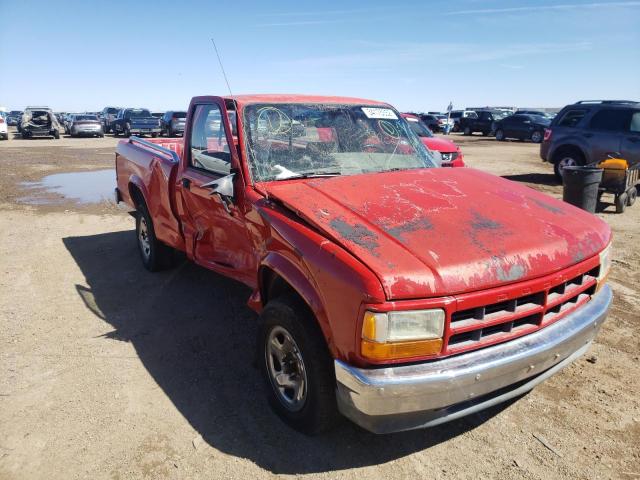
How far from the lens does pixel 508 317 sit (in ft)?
7.71

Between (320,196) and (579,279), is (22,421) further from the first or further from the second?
(579,279)

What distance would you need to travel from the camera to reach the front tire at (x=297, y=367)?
2494mm

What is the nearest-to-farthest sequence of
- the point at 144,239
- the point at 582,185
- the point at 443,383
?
1. the point at 443,383
2. the point at 144,239
3. the point at 582,185

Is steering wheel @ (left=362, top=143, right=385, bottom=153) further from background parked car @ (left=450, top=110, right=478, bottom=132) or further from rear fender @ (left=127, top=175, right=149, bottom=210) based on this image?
background parked car @ (left=450, top=110, right=478, bottom=132)

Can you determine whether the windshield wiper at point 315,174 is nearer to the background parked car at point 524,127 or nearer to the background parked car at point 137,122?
the background parked car at point 524,127

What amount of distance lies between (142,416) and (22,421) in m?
0.72

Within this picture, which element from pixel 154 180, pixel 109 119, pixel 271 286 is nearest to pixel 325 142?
pixel 271 286

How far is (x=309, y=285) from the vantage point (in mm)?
2441

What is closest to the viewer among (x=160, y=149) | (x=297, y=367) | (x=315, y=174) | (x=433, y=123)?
(x=297, y=367)

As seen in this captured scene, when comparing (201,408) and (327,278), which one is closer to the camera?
(327,278)

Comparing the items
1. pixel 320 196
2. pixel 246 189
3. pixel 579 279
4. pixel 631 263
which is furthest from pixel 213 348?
pixel 631 263

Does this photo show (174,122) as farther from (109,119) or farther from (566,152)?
(566,152)

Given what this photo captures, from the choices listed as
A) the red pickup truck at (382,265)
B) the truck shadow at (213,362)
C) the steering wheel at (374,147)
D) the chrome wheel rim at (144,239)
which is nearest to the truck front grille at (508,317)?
the red pickup truck at (382,265)

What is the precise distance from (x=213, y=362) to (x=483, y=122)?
3315 centimetres
